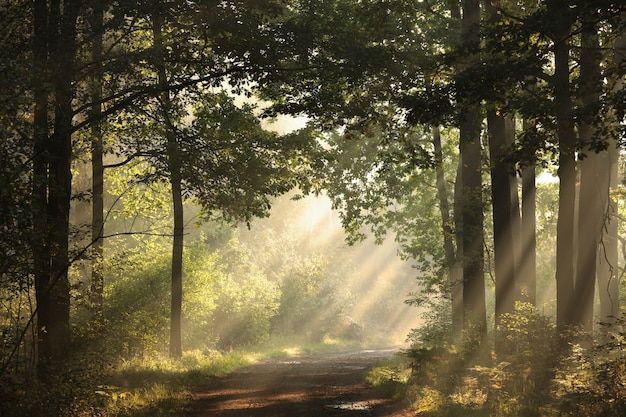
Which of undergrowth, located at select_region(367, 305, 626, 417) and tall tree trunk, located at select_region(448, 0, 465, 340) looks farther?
tall tree trunk, located at select_region(448, 0, 465, 340)

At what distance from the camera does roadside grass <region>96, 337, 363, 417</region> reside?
41.0 feet

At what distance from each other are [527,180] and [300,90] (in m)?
8.96

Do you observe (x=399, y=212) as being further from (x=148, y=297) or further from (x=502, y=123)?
(x=502, y=123)

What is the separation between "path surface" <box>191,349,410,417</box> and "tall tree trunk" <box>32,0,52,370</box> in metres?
3.64

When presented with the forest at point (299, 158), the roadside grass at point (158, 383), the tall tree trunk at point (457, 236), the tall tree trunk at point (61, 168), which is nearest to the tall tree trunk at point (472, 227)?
the forest at point (299, 158)

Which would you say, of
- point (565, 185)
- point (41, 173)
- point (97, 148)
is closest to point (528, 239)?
point (565, 185)

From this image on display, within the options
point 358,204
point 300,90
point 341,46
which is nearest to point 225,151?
point 300,90

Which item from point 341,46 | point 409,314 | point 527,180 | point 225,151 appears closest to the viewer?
point 341,46

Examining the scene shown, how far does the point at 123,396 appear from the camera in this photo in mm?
12867

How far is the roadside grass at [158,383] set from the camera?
12.5m

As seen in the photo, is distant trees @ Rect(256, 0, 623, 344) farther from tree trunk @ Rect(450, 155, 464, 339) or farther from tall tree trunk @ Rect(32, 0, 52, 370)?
tall tree trunk @ Rect(32, 0, 52, 370)

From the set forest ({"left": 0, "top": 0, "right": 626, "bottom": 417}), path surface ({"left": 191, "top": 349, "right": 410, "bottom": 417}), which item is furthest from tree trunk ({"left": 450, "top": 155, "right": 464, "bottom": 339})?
path surface ({"left": 191, "top": 349, "right": 410, "bottom": 417})

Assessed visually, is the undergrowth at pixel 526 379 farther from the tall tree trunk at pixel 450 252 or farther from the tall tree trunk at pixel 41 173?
the tall tree trunk at pixel 450 252

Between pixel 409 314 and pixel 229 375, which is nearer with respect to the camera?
pixel 229 375
